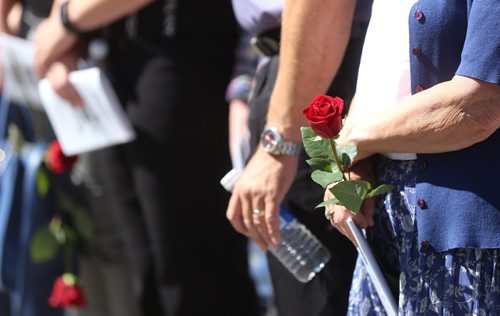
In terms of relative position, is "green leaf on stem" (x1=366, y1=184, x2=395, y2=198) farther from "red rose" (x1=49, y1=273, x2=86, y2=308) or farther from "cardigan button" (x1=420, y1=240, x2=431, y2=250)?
"red rose" (x1=49, y1=273, x2=86, y2=308)

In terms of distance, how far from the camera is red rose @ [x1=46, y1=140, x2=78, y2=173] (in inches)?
138

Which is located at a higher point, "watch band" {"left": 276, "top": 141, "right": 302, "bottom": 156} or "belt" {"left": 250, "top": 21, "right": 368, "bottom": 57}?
"belt" {"left": 250, "top": 21, "right": 368, "bottom": 57}

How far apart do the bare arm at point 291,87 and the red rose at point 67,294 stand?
137 cm

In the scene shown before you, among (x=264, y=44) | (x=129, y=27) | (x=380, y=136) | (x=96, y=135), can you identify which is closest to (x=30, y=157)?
(x=96, y=135)

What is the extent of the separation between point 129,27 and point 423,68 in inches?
56.7

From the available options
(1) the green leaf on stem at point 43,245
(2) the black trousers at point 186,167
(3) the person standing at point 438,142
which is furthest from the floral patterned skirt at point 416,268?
(1) the green leaf on stem at point 43,245

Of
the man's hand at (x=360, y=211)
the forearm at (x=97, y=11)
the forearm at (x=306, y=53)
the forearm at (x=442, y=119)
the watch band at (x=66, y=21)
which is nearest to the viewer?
the forearm at (x=442, y=119)

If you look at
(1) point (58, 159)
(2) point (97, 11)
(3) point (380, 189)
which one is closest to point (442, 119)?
(3) point (380, 189)

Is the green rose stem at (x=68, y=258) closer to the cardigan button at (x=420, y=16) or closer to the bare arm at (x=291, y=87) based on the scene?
the bare arm at (x=291, y=87)

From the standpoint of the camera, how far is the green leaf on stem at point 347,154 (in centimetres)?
176

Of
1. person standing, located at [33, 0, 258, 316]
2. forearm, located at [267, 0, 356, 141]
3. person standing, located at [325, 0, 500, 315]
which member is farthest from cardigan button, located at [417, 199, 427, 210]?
person standing, located at [33, 0, 258, 316]

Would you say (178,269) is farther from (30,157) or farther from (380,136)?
(380,136)

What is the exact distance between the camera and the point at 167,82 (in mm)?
2988

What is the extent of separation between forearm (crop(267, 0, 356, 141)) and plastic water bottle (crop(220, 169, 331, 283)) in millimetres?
205
